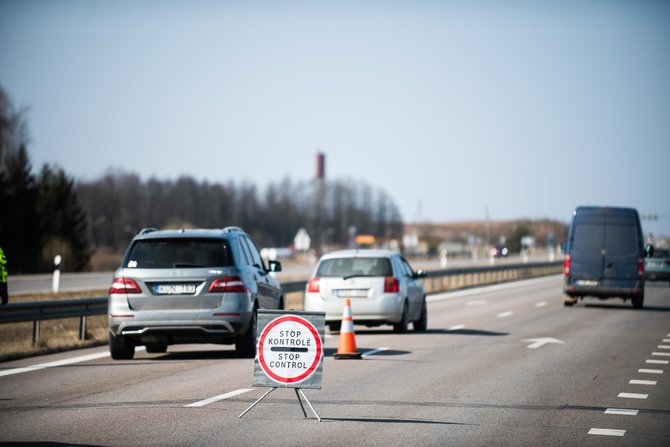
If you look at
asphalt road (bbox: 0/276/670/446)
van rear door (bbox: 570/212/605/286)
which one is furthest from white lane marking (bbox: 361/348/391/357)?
van rear door (bbox: 570/212/605/286)

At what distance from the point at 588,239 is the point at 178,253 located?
18.0 metres

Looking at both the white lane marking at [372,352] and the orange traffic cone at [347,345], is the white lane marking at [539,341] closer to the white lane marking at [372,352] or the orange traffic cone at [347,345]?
the white lane marking at [372,352]

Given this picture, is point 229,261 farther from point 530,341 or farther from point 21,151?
point 21,151

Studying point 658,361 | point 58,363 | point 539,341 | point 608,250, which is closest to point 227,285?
point 58,363

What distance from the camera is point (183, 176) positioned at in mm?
174625

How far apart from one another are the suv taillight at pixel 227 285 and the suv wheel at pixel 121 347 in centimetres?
148

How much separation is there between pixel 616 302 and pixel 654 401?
87.1ft

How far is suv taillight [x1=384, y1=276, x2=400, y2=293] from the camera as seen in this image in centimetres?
2077

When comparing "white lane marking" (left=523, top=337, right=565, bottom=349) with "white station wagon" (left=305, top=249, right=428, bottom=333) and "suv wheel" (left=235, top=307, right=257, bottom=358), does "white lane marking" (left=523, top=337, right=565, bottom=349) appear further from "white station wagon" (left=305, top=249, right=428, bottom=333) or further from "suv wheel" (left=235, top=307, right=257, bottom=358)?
"suv wheel" (left=235, top=307, right=257, bottom=358)

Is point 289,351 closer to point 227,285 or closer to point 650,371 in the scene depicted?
point 227,285

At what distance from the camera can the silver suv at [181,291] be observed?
15.2 metres

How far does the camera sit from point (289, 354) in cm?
1006

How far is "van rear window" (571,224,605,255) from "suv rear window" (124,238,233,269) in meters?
17.6

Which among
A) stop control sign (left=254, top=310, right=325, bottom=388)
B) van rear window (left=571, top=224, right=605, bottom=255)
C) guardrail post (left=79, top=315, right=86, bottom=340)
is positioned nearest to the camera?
stop control sign (left=254, top=310, right=325, bottom=388)
